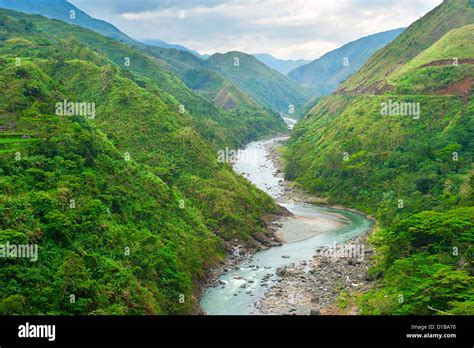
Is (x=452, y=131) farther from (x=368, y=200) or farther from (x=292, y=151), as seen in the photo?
(x=292, y=151)

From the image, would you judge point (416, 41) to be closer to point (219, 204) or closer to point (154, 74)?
point (154, 74)

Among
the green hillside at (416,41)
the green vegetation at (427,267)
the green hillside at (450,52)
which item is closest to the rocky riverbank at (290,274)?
the green vegetation at (427,267)

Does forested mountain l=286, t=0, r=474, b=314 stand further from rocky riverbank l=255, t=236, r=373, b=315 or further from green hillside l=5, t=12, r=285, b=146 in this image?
green hillside l=5, t=12, r=285, b=146

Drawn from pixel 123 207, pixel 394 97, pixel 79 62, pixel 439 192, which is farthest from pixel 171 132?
pixel 394 97

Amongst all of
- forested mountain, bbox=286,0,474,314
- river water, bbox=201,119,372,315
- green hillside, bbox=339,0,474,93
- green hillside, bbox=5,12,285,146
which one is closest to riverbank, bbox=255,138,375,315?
river water, bbox=201,119,372,315

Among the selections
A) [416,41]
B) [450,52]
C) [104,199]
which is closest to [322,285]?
[104,199]
